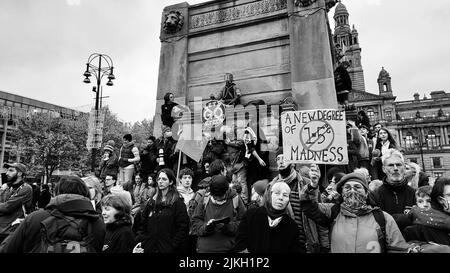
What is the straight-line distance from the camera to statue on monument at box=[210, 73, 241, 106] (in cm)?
1034

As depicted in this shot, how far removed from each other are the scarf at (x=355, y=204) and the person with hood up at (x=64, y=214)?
7.92 feet

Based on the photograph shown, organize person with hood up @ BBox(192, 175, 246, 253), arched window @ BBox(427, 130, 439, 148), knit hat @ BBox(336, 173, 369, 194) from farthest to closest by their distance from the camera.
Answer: arched window @ BBox(427, 130, 439, 148) < person with hood up @ BBox(192, 175, 246, 253) < knit hat @ BBox(336, 173, 369, 194)

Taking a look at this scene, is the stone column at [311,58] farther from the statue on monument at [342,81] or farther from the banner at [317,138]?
the banner at [317,138]

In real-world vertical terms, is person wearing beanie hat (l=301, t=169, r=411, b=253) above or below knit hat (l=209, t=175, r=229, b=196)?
below

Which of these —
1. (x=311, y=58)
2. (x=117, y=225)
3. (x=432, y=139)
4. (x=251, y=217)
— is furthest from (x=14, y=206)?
(x=432, y=139)

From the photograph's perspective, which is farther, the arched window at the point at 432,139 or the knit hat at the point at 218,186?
the arched window at the point at 432,139

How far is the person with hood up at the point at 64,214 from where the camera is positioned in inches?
100

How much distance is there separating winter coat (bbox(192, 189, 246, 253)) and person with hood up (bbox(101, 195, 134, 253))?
0.97m

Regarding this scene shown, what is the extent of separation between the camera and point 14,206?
4711 mm

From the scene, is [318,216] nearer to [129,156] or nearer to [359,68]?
[129,156]

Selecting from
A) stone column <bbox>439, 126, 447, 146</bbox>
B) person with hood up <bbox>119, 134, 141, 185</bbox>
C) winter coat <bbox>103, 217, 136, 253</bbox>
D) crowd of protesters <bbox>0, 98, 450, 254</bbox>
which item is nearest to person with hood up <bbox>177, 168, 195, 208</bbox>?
crowd of protesters <bbox>0, 98, 450, 254</bbox>

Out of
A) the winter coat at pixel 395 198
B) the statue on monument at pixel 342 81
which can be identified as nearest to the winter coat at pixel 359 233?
the winter coat at pixel 395 198

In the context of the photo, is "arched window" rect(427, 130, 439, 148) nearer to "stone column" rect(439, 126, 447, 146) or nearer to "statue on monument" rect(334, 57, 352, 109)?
"stone column" rect(439, 126, 447, 146)
